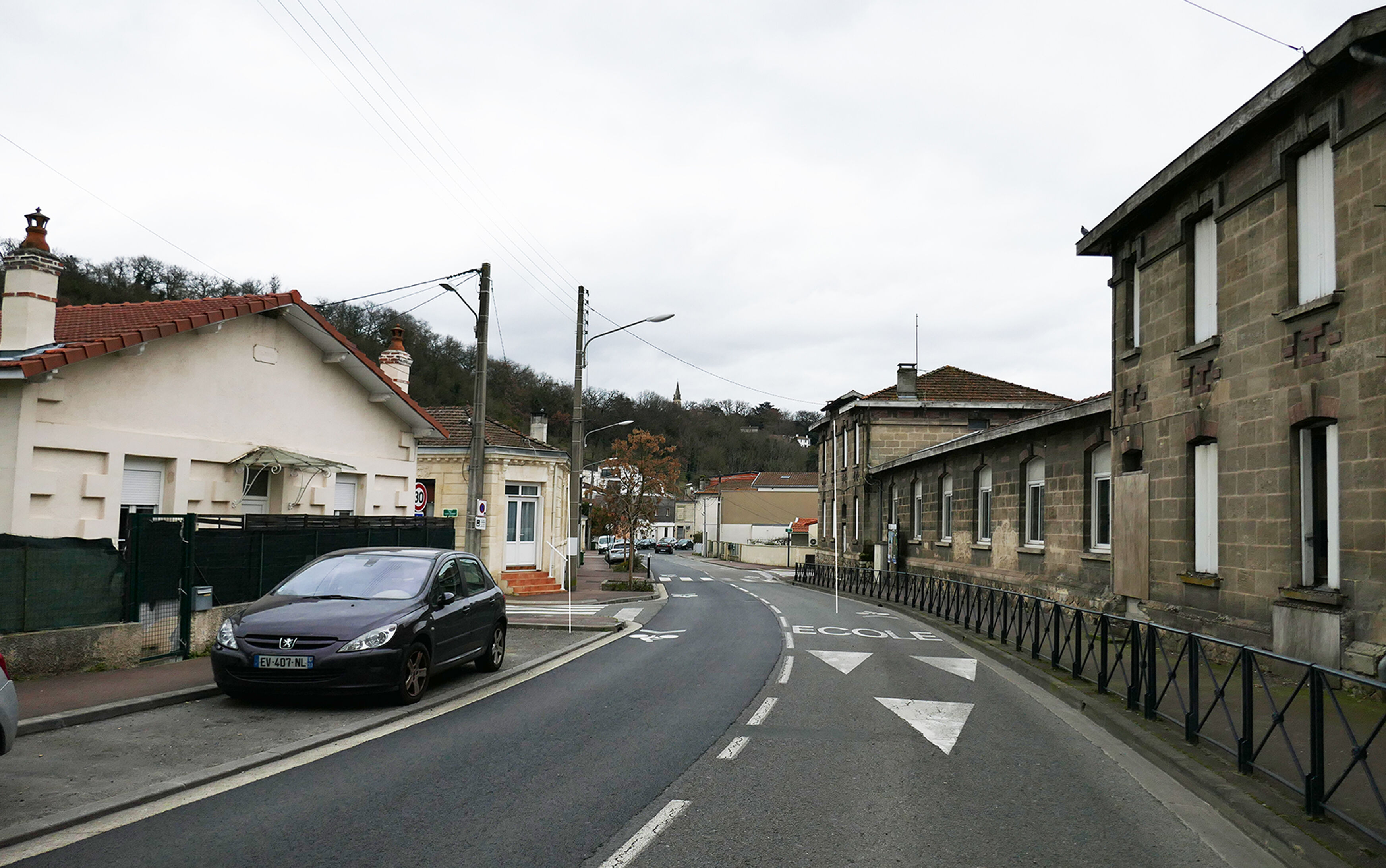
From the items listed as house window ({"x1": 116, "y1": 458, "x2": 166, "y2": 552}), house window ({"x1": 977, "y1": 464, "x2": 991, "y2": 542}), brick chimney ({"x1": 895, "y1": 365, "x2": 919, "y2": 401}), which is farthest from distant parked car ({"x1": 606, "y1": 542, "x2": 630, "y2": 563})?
house window ({"x1": 116, "y1": 458, "x2": 166, "y2": 552})

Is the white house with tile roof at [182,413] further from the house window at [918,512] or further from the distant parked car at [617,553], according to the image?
the distant parked car at [617,553]

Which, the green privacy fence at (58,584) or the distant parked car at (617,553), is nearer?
the green privacy fence at (58,584)

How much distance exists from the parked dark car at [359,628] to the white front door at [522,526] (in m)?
17.6

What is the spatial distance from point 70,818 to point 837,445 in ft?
135

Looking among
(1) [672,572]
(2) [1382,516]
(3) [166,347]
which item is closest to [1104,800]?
(2) [1382,516]

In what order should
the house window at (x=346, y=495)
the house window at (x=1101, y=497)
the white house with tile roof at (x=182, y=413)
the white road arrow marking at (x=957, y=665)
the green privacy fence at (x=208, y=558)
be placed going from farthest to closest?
the house window at (x=346, y=495), the house window at (x=1101, y=497), the white house with tile roof at (x=182, y=413), the white road arrow marking at (x=957, y=665), the green privacy fence at (x=208, y=558)

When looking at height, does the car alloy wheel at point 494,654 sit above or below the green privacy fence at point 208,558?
below

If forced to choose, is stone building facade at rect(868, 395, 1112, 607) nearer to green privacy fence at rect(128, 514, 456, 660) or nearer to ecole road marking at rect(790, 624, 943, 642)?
ecole road marking at rect(790, 624, 943, 642)

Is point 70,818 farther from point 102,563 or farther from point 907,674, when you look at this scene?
point 907,674

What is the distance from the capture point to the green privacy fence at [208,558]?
Result: 10773 millimetres

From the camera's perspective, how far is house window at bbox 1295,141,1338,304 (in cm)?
1047

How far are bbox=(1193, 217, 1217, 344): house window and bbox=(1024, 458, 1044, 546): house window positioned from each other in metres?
8.16

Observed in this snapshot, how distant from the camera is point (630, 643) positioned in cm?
1550

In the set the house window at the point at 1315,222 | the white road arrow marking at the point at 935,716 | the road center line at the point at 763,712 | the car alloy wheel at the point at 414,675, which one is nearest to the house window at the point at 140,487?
the car alloy wheel at the point at 414,675
